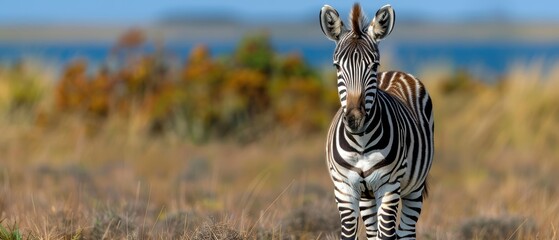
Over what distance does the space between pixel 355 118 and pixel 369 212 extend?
1.01 m

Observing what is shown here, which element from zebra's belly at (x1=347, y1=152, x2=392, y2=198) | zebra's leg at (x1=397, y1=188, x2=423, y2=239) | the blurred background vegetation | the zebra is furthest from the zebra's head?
the blurred background vegetation

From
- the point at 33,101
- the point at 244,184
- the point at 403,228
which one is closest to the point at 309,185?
the point at 244,184

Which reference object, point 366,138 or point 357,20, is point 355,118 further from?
point 357,20

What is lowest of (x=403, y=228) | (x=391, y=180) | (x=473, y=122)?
(x=473, y=122)

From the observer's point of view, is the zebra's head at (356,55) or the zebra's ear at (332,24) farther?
the zebra's ear at (332,24)

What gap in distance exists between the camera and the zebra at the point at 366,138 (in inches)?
243

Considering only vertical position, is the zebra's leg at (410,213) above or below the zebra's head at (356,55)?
below

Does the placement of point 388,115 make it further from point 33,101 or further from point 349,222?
point 33,101

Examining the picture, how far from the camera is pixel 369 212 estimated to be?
22.5 feet

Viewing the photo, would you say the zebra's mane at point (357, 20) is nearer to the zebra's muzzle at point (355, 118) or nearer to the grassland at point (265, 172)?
the zebra's muzzle at point (355, 118)

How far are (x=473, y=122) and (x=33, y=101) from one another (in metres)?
7.78

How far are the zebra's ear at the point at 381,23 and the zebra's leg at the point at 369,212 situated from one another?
1.11 meters

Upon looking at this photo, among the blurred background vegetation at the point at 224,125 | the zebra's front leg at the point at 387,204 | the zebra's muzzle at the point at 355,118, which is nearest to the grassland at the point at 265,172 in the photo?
the blurred background vegetation at the point at 224,125

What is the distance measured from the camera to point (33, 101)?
18.7 metres
